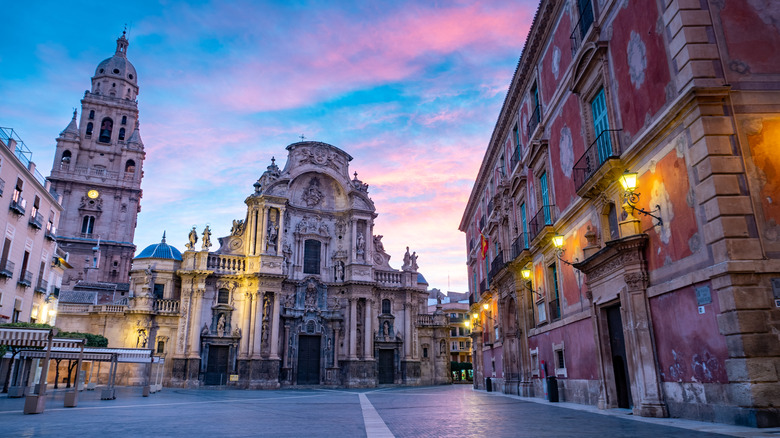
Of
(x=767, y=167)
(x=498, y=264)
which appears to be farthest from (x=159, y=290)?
(x=767, y=167)

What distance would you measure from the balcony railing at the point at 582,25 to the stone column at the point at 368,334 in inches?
1223

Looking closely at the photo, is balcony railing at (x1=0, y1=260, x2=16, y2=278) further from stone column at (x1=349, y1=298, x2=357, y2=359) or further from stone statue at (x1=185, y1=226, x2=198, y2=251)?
stone column at (x1=349, y1=298, x2=357, y2=359)

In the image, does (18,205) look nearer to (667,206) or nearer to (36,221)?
(36,221)

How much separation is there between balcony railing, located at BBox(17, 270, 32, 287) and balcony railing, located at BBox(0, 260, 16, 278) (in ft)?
4.89

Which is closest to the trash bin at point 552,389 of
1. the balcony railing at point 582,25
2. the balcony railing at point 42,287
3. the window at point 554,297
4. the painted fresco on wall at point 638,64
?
the window at point 554,297

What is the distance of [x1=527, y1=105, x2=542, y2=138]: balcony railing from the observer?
69.8 ft

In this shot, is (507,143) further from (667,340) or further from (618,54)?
(667,340)

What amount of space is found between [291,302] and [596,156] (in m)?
32.9

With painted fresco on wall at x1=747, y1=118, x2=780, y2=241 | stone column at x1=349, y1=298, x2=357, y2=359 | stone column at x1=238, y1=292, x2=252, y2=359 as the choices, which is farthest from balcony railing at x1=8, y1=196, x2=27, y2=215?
painted fresco on wall at x1=747, y1=118, x2=780, y2=241

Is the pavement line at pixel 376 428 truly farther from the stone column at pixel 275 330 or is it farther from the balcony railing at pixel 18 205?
the stone column at pixel 275 330

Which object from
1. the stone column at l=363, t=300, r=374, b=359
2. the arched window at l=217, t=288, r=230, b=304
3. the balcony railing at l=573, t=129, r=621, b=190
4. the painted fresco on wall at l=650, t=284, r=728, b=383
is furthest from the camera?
the stone column at l=363, t=300, r=374, b=359

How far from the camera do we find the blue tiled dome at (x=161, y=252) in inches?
1578

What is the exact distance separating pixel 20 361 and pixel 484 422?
33.2 metres

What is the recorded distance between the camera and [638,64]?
1215 centimetres
